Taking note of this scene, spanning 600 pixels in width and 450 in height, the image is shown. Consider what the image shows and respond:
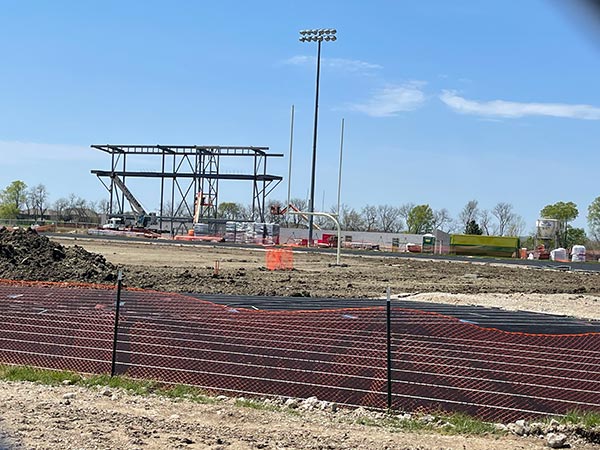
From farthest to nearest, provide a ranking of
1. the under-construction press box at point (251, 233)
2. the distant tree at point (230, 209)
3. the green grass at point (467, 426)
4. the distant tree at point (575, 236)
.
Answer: the distant tree at point (230, 209)
the distant tree at point (575, 236)
the under-construction press box at point (251, 233)
the green grass at point (467, 426)

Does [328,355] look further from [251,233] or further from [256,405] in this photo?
[251,233]

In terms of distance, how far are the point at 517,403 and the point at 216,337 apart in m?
4.90

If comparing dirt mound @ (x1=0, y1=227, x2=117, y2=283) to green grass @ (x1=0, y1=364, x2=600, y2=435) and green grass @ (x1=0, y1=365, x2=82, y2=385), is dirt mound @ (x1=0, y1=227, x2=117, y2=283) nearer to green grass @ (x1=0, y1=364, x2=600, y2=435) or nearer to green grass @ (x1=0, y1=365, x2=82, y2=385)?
green grass @ (x1=0, y1=365, x2=82, y2=385)

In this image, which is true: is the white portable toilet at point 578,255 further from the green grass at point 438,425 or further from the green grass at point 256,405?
the green grass at point 256,405

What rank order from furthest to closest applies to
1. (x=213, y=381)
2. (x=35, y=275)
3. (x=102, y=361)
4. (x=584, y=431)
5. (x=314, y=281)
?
(x=314, y=281) → (x=35, y=275) → (x=102, y=361) → (x=213, y=381) → (x=584, y=431)

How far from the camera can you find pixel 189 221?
271ft

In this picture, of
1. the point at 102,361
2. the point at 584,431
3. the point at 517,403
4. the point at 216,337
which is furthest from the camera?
the point at 216,337

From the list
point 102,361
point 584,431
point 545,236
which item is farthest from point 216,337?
point 545,236


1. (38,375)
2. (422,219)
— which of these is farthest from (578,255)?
(38,375)

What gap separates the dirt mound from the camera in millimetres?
22672

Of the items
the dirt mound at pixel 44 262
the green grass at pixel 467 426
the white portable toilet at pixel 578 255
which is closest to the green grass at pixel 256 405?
the green grass at pixel 467 426

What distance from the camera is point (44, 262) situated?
24516 millimetres

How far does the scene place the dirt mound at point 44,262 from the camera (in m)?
22.7

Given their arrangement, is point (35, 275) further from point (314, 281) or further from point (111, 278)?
point (314, 281)
